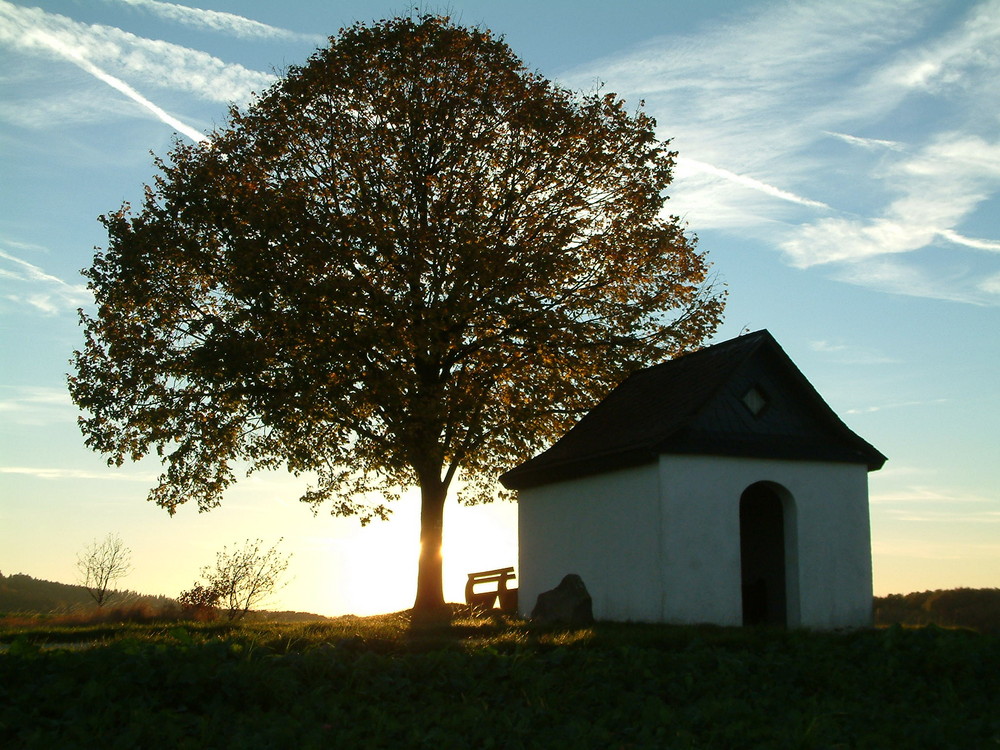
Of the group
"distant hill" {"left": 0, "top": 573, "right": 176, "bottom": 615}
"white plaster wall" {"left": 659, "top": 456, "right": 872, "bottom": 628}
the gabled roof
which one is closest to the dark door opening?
"white plaster wall" {"left": 659, "top": 456, "right": 872, "bottom": 628}

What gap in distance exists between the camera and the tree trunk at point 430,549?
83.0 ft

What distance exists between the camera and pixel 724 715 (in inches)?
410

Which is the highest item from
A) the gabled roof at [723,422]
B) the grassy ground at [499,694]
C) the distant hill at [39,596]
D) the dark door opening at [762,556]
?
the gabled roof at [723,422]

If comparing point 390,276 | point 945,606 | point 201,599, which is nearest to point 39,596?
point 201,599

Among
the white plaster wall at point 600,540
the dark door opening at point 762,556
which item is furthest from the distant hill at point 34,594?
the dark door opening at point 762,556

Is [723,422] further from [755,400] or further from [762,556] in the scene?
[762,556]

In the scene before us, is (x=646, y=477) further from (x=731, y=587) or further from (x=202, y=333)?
(x=202, y=333)

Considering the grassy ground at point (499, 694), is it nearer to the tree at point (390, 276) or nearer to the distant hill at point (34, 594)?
the tree at point (390, 276)

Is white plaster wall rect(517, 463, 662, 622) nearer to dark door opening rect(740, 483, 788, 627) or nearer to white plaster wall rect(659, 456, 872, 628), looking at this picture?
white plaster wall rect(659, 456, 872, 628)

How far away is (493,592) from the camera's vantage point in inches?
1088

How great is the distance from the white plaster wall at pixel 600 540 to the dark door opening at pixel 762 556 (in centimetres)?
389

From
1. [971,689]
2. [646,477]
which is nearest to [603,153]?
[646,477]

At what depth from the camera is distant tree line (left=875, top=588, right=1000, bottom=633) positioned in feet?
84.5

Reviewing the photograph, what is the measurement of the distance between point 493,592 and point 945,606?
1336cm
